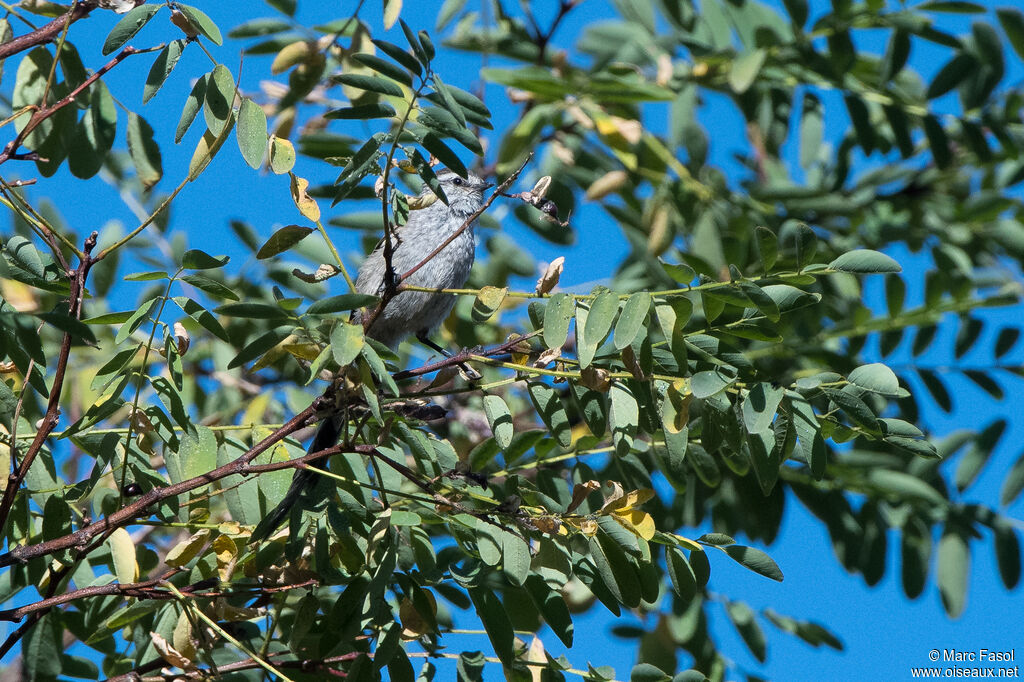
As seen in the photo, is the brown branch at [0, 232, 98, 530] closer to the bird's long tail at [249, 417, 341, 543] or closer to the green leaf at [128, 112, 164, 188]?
the bird's long tail at [249, 417, 341, 543]

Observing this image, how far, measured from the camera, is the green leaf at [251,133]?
84.1 inches

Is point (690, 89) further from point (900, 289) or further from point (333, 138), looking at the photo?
point (333, 138)

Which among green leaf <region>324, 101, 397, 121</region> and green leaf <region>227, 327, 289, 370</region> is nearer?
green leaf <region>227, 327, 289, 370</region>

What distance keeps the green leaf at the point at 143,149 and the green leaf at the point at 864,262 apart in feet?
5.63

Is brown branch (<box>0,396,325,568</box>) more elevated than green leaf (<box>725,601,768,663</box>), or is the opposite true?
brown branch (<box>0,396,325,568</box>)

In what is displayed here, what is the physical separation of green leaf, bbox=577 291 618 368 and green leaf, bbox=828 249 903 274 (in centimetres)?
48

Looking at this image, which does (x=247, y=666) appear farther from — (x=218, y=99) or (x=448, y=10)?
(x=448, y=10)

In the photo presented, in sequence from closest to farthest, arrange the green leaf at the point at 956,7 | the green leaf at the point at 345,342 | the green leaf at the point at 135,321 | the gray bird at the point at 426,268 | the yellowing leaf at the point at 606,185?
the green leaf at the point at 345,342, the green leaf at the point at 135,321, the green leaf at the point at 956,7, the yellowing leaf at the point at 606,185, the gray bird at the point at 426,268

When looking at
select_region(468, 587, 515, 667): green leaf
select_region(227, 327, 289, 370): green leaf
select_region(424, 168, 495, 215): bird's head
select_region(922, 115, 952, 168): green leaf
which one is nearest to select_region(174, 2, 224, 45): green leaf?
select_region(227, 327, 289, 370): green leaf

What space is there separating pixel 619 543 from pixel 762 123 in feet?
7.17

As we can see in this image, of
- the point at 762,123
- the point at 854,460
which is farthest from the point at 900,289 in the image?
the point at 762,123

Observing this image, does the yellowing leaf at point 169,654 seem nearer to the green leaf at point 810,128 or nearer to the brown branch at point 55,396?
the brown branch at point 55,396

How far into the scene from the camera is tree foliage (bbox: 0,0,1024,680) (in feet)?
6.73

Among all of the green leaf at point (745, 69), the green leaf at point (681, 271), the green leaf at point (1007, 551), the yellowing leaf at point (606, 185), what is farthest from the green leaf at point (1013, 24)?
the green leaf at point (681, 271)
